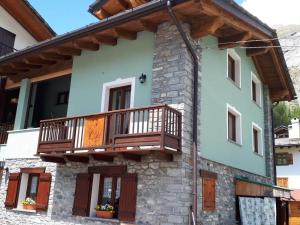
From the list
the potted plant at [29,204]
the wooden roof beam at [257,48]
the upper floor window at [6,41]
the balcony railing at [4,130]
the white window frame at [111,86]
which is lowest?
the potted plant at [29,204]

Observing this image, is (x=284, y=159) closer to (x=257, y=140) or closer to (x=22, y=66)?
(x=257, y=140)

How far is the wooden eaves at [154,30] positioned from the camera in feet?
28.9

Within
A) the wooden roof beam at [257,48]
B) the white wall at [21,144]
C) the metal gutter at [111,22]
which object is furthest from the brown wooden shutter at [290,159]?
the metal gutter at [111,22]

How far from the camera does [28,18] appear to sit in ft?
58.7

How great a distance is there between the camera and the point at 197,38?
9.77 m

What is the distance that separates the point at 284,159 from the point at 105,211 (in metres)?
17.0

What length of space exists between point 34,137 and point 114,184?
3.74 meters

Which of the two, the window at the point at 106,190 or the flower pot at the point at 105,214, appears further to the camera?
the flower pot at the point at 105,214

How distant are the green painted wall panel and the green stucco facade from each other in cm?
160

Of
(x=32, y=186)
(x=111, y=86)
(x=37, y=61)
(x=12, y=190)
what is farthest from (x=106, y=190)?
(x=37, y=61)

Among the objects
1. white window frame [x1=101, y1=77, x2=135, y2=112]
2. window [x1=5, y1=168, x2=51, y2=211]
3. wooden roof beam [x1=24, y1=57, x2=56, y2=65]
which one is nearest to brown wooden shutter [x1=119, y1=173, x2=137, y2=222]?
white window frame [x1=101, y1=77, x2=135, y2=112]

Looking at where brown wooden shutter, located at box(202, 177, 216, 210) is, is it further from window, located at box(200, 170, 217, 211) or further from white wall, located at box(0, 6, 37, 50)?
white wall, located at box(0, 6, 37, 50)

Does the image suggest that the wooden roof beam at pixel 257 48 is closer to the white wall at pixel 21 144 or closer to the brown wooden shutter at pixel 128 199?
the brown wooden shutter at pixel 128 199

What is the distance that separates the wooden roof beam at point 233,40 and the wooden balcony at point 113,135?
3.70 m
